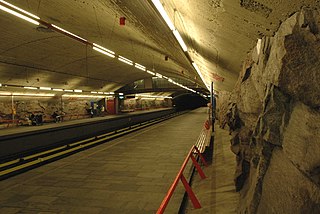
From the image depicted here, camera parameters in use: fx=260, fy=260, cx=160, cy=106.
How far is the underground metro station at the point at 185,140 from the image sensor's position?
261cm

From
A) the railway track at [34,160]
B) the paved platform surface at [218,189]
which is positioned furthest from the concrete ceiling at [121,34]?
the railway track at [34,160]

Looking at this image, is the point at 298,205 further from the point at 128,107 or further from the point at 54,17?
the point at 128,107

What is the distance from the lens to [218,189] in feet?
21.0

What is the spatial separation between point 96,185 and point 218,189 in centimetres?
302

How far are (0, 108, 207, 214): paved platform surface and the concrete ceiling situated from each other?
11.6ft

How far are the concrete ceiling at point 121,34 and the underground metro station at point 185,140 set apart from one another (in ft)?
0.14

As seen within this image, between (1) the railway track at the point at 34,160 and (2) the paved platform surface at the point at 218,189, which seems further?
(1) the railway track at the point at 34,160

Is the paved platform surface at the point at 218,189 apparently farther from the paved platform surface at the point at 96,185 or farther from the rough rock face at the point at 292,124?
the rough rock face at the point at 292,124

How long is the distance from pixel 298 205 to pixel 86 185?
523 cm

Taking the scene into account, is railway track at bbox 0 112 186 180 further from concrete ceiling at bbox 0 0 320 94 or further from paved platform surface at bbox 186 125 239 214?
paved platform surface at bbox 186 125 239 214

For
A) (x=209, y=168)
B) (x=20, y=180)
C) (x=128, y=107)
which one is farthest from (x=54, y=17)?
(x=128, y=107)

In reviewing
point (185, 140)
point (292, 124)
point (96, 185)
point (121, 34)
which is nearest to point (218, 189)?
point (96, 185)

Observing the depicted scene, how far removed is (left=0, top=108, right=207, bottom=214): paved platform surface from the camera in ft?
17.1

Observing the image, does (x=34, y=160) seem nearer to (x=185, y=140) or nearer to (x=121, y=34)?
(x=121, y=34)
